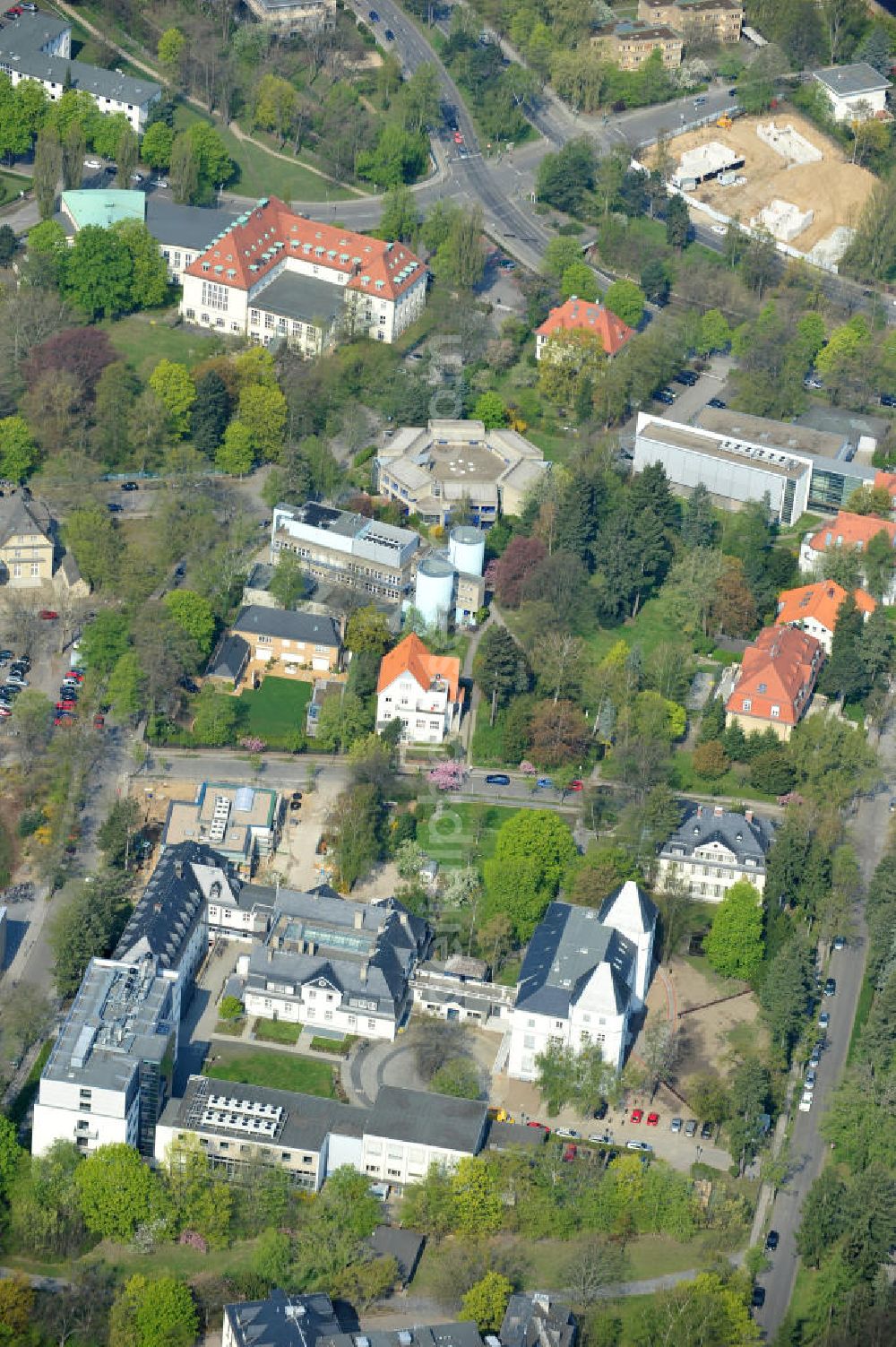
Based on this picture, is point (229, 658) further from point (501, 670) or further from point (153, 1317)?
point (153, 1317)

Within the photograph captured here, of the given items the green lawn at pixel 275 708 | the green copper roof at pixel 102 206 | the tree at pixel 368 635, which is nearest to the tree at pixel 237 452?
the tree at pixel 368 635

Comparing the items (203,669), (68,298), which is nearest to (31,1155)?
(203,669)

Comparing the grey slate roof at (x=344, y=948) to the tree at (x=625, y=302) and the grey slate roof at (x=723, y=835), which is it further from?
the tree at (x=625, y=302)

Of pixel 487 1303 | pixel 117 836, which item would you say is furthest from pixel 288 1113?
pixel 117 836

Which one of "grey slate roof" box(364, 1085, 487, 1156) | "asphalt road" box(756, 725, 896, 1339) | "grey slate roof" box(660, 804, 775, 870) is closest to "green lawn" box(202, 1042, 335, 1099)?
"grey slate roof" box(364, 1085, 487, 1156)

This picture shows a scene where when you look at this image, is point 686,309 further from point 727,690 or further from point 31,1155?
point 31,1155

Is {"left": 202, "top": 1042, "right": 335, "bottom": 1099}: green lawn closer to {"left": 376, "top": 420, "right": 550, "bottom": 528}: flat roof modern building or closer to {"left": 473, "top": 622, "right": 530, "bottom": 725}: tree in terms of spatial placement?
{"left": 473, "top": 622, "right": 530, "bottom": 725}: tree
